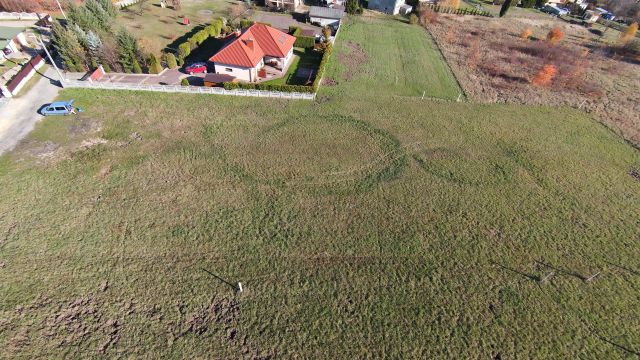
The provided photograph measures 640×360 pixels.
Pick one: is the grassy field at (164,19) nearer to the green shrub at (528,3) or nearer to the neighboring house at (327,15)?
the neighboring house at (327,15)

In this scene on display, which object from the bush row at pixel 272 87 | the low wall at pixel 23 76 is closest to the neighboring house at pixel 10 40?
the low wall at pixel 23 76

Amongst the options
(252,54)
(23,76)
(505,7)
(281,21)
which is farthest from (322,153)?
(505,7)

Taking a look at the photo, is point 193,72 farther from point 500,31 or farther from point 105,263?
Result: point 500,31

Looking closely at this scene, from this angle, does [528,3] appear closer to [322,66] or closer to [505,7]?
[505,7]

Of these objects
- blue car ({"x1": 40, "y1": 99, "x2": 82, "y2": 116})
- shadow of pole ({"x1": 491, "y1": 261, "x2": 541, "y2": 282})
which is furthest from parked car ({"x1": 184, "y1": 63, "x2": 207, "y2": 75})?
shadow of pole ({"x1": 491, "y1": 261, "x2": 541, "y2": 282})

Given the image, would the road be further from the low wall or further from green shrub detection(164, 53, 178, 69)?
green shrub detection(164, 53, 178, 69)

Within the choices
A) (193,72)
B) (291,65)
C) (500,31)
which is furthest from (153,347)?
(500,31)
